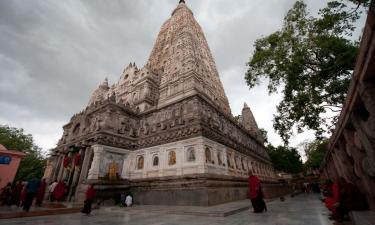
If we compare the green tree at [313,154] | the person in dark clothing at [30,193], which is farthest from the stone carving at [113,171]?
the green tree at [313,154]

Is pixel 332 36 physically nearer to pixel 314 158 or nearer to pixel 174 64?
pixel 174 64

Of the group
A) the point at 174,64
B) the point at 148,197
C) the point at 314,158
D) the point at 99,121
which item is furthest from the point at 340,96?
the point at 314,158

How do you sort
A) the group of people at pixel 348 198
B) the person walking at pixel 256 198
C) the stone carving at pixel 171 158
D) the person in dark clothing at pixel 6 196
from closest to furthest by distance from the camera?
1. the group of people at pixel 348 198
2. the person walking at pixel 256 198
3. the person in dark clothing at pixel 6 196
4. the stone carving at pixel 171 158

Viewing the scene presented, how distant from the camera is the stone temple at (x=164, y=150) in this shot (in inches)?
560

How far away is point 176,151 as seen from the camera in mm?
16250

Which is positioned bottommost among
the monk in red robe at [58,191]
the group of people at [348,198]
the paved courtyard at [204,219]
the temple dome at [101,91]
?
the paved courtyard at [204,219]

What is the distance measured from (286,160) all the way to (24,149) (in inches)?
2305

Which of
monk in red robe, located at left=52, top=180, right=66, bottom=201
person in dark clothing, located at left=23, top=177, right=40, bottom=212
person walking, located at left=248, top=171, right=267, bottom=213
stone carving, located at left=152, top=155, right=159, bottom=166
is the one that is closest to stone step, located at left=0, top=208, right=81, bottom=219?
person in dark clothing, located at left=23, top=177, right=40, bottom=212

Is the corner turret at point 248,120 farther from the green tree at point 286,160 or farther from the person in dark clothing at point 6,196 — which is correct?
the person in dark clothing at point 6,196

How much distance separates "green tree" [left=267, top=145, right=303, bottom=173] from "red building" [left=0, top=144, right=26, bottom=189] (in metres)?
45.8

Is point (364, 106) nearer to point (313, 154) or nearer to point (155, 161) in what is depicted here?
point (155, 161)

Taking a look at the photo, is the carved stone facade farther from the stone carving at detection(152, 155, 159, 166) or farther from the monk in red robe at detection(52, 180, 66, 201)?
the monk in red robe at detection(52, 180, 66, 201)

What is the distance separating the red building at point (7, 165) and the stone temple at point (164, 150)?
400 cm

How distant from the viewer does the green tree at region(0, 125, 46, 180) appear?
112ft
